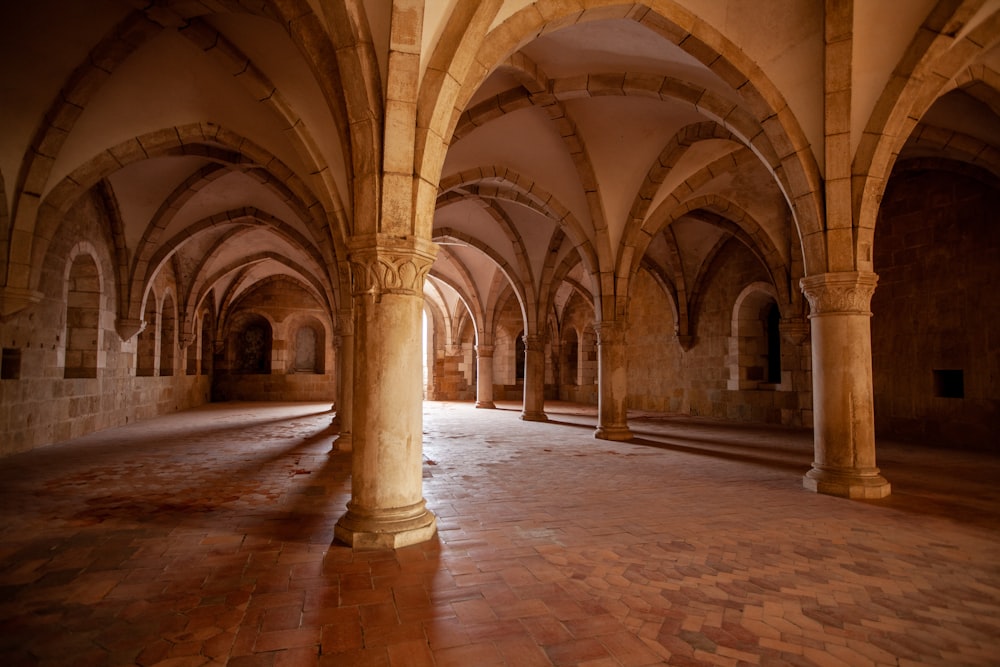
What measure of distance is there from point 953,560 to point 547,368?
18822 millimetres

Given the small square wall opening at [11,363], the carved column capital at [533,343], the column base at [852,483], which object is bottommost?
the column base at [852,483]

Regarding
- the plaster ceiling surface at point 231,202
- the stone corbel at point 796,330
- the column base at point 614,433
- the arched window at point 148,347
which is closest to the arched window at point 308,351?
the arched window at point 148,347

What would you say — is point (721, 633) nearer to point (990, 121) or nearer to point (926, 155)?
point (990, 121)

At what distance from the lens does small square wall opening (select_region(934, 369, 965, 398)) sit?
29.7ft

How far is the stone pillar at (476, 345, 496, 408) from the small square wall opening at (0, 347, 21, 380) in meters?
11.2

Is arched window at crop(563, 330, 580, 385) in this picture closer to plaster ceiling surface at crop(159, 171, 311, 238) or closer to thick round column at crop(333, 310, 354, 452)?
plaster ceiling surface at crop(159, 171, 311, 238)

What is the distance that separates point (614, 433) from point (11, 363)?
9.11 meters

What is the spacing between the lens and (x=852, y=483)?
512 centimetres

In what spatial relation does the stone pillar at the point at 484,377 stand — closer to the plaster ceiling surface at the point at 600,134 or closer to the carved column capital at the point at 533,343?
the carved column capital at the point at 533,343

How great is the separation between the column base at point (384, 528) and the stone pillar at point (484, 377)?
43.2 ft

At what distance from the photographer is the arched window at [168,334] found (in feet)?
47.6

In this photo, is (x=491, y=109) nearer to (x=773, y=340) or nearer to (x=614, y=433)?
(x=614, y=433)

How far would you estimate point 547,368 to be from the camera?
22234 mm

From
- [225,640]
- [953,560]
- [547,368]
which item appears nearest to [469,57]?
[225,640]
